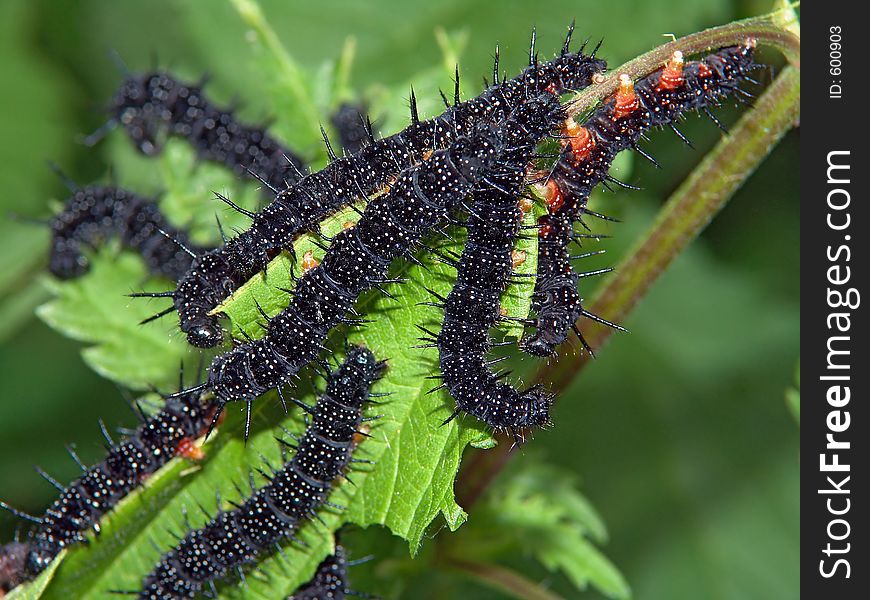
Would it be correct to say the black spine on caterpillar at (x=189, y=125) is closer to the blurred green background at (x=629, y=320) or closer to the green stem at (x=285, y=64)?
the green stem at (x=285, y=64)

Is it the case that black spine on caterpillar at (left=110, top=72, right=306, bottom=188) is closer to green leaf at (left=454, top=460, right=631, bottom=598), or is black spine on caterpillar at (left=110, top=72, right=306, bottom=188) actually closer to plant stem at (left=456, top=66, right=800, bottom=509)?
plant stem at (left=456, top=66, right=800, bottom=509)

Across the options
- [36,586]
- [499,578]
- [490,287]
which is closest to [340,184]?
[490,287]

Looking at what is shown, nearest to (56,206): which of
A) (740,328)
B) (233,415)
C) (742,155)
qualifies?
(233,415)

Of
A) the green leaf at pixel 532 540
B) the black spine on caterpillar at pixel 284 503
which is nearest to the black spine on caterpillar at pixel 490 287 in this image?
the black spine on caterpillar at pixel 284 503

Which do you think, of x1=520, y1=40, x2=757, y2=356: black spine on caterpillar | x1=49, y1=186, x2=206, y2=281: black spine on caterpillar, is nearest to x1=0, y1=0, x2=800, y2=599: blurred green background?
x1=49, y1=186, x2=206, y2=281: black spine on caterpillar

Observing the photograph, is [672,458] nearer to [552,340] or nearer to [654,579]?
[654,579]

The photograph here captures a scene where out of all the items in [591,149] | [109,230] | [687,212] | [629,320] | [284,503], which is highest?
[629,320]

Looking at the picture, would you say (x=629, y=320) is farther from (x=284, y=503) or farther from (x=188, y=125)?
(x=284, y=503)
